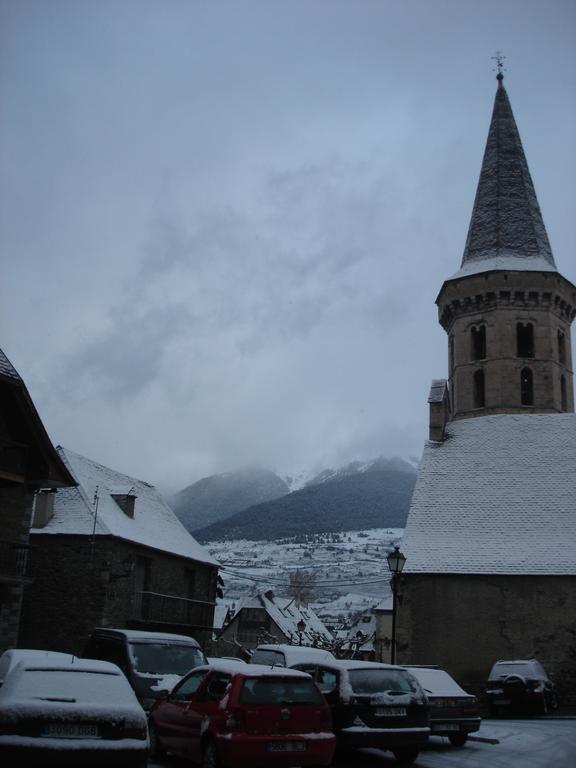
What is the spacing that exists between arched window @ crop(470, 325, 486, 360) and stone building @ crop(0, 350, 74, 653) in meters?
23.7

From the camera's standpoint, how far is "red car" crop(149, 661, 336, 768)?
30.6ft

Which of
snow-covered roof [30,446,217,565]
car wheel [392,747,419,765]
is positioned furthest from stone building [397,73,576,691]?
car wheel [392,747,419,765]

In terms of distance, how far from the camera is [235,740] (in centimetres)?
930

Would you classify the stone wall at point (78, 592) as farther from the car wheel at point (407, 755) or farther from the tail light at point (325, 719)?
the tail light at point (325, 719)

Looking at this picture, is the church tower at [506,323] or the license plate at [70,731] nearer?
the license plate at [70,731]

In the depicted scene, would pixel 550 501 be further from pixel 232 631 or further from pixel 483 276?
pixel 232 631

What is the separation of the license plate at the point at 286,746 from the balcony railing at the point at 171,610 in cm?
2155

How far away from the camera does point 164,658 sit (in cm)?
1498

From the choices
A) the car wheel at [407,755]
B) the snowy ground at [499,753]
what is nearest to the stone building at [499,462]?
the snowy ground at [499,753]

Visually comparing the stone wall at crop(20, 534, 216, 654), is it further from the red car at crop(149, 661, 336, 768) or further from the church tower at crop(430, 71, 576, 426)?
the red car at crop(149, 661, 336, 768)

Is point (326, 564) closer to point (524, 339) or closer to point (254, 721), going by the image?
point (524, 339)

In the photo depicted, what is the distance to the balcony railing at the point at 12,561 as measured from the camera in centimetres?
1959

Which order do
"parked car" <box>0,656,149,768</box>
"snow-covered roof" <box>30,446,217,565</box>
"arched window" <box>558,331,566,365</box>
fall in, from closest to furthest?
"parked car" <box>0,656,149,768</box> < "snow-covered roof" <box>30,446,217,565</box> < "arched window" <box>558,331,566,365</box>

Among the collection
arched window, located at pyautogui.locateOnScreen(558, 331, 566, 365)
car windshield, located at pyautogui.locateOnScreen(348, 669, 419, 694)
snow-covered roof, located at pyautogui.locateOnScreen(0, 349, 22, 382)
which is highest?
arched window, located at pyautogui.locateOnScreen(558, 331, 566, 365)
